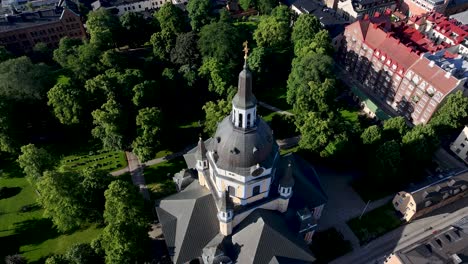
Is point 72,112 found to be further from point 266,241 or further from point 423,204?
point 423,204

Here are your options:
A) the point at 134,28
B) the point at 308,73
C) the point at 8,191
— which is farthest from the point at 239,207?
the point at 134,28

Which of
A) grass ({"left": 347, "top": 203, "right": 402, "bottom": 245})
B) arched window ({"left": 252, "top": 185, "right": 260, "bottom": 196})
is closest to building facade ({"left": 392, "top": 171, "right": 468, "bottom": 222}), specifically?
grass ({"left": 347, "top": 203, "right": 402, "bottom": 245})

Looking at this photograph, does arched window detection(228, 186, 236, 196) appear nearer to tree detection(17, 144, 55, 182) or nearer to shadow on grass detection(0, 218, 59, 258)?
shadow on grass detection(0, 218, 59, 258)

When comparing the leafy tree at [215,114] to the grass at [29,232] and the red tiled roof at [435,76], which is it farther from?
the red tiled roof at [435,76]

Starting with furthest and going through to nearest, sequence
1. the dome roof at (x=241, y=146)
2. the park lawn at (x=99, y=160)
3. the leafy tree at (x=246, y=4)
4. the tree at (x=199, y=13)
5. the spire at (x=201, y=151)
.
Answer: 1. the leafy tree at (x=246, y=4)
2. the tree at (x=199, y=13)
3. the park lawn at (x=99, y=160)
4. the spire at (x=201, y=151)
5. the dome roof at (x=241, y=146)

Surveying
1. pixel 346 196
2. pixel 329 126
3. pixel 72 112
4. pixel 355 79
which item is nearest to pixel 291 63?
pixel 355 79

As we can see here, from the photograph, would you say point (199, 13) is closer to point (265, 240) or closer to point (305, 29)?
point (305, 29)

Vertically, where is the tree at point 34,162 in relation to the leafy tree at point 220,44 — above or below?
below

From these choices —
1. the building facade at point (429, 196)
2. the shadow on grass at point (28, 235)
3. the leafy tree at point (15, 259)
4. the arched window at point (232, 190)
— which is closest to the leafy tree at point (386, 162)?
the building facade at point (429, 196)
